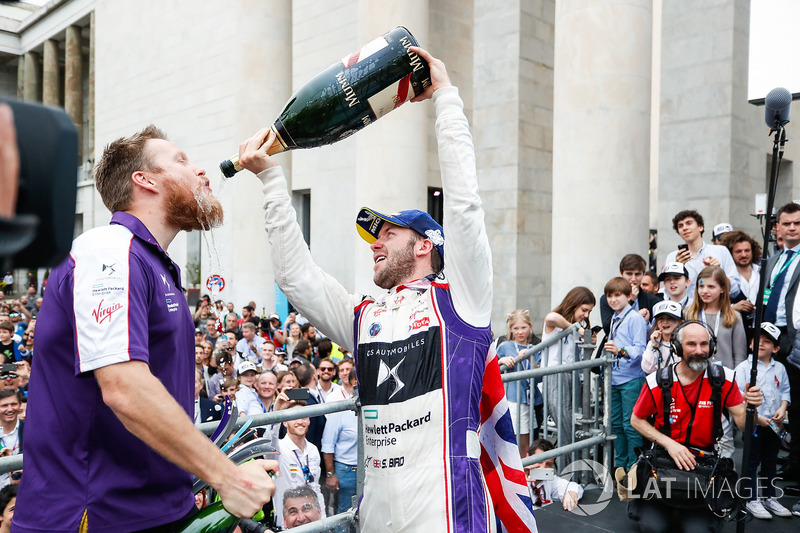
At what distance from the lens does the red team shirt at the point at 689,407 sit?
4.85 meters

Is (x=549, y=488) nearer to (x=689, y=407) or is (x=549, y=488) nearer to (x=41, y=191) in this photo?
(x=689, y=407)

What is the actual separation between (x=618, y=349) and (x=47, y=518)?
5.64 m

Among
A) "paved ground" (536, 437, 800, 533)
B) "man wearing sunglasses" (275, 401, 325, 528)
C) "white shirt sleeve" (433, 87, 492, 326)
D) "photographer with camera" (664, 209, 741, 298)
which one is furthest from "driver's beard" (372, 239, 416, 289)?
"photographer with camera" (664, 209, 741, 298)

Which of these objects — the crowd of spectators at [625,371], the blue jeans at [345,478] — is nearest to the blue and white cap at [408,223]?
the crowd of spectators at [625,371]

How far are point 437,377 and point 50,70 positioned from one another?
4529 centimetres

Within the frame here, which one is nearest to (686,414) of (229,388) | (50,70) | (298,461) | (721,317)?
(721,317)

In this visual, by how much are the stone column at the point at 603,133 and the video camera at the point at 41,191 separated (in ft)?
31.9

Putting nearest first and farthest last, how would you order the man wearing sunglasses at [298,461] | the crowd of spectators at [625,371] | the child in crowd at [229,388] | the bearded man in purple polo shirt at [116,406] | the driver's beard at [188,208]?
the bearded man in purple polo shirt at [116,406], the driver's beard at [188,208], the man wearing sunglasses at [298,461], the crowd of spectators at [625,371], the child in crowd at [229,388]

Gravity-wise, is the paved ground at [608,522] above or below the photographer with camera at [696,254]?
below

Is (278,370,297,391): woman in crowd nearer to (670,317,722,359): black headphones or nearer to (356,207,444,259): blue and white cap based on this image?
(670,317,722,359): black headphones

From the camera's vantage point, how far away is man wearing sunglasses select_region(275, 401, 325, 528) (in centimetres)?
520

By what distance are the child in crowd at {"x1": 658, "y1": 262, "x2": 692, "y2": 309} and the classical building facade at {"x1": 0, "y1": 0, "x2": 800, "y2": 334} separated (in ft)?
10.1

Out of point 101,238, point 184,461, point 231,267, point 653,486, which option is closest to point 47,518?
point 184,461

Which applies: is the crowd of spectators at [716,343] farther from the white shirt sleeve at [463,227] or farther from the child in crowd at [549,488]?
the white shirt sleeve at [463,227]
